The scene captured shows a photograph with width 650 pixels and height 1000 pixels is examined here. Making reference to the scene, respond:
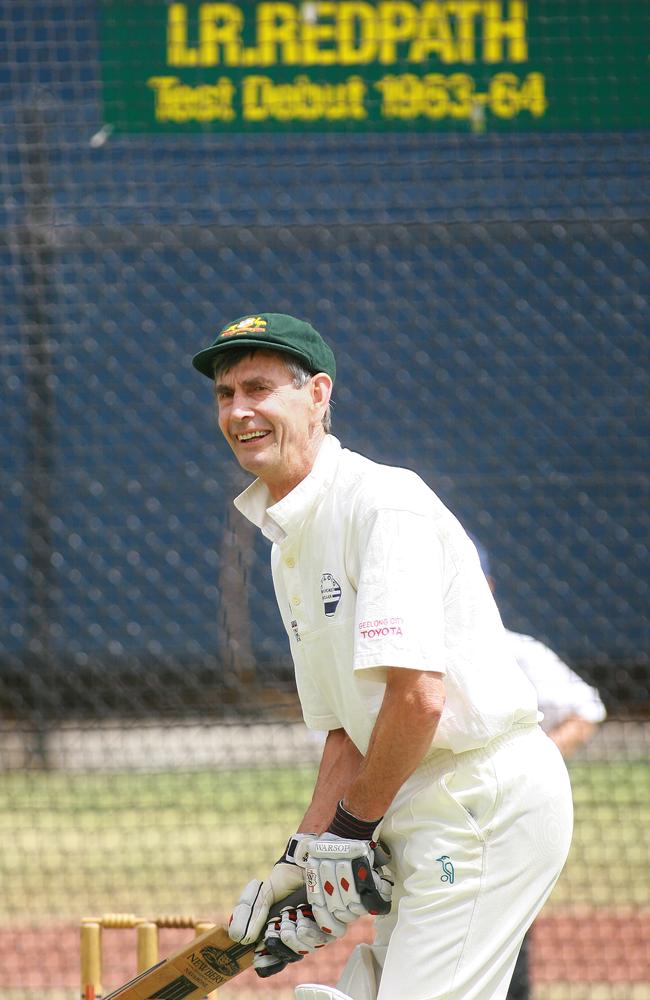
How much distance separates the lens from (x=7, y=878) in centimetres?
610

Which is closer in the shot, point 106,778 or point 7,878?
point 7,878

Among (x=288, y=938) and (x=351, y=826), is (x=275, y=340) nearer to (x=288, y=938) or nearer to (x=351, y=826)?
(x=351, y=826)

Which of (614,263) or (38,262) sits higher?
(38,262)

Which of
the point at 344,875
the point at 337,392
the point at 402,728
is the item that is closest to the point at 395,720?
the point at 402,728

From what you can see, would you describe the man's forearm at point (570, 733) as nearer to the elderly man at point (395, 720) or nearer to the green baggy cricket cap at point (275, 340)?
the elderly man at point (395, 720)

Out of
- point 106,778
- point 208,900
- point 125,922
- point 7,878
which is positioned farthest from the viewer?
point 106,778

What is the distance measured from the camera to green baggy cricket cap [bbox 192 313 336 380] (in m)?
2.62

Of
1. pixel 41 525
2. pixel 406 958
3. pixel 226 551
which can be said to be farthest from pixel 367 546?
pixel 226 551

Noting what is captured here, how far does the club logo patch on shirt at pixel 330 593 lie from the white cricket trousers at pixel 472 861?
334 mm

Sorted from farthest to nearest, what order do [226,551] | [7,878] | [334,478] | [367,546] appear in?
[226,551], [7,878], [334,478], [367,546]

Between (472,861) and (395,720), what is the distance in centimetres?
33

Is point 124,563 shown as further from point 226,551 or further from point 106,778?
point 106,778

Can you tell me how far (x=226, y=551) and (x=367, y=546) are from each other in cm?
591

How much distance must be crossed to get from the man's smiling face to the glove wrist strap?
0.64 m
